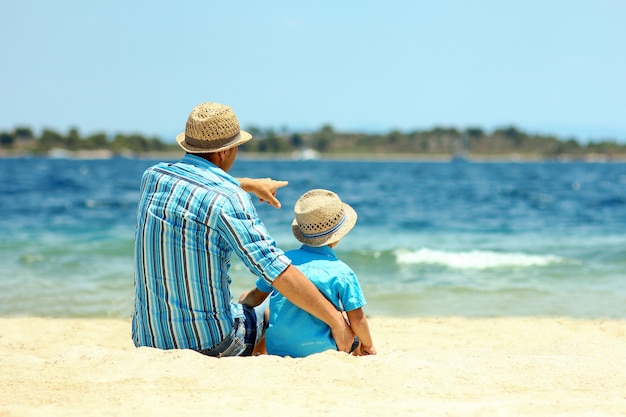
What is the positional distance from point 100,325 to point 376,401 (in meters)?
3.47

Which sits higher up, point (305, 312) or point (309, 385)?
point (305, 312)

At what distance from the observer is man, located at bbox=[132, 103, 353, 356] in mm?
2965

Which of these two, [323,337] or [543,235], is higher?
[323,337]

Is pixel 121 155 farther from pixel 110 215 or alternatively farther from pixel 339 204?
pixel 339 204

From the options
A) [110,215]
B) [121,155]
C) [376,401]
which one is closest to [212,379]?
[376,401]

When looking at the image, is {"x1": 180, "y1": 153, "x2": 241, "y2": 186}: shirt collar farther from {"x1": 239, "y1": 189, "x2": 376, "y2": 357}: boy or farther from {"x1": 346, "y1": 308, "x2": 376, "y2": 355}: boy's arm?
{"x1": 346, "y1": 308, "x2": 376, "y2": 355}: boy's arm

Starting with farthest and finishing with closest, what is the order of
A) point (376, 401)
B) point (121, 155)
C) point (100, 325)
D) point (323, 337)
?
point (121, 155) → point (100, 325) → point (323, 337) → point (376, 401)

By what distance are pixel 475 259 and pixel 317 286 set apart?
6758 millimetres

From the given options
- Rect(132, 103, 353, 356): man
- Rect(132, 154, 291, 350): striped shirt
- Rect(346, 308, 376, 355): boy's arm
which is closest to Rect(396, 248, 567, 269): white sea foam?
Rect(346, 308, 376, 355): boy's arm

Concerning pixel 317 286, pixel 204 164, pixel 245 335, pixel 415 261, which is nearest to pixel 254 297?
pixel 245 335

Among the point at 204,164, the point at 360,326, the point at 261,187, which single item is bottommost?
the point at 360,326

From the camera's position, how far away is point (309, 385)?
3.02m

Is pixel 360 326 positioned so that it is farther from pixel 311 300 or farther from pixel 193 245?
pixel 193 245

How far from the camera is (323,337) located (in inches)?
134
